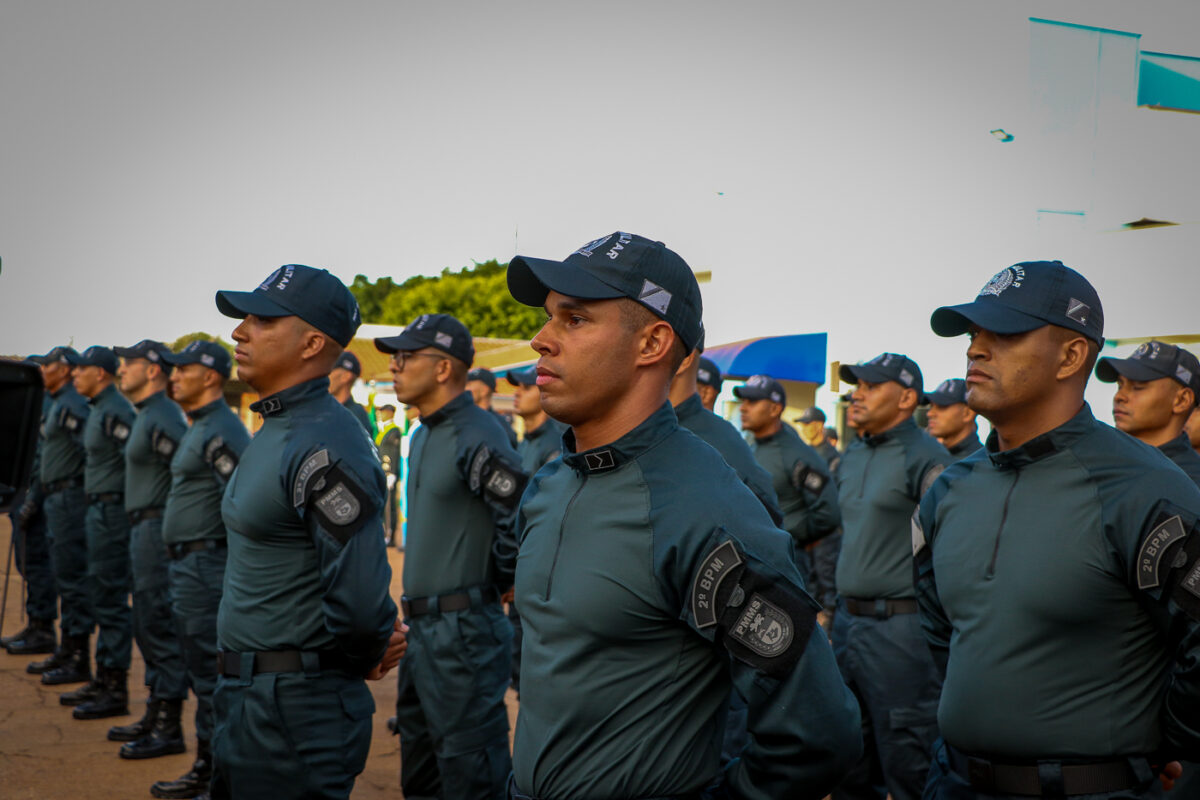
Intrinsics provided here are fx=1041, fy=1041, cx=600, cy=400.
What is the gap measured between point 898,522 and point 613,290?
409 centimetres

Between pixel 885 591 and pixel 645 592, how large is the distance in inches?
148

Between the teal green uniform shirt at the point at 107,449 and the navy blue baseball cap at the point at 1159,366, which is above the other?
the navy blue baseball cap at the point at 1159,366

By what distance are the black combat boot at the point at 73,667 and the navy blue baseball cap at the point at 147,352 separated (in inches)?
96.1

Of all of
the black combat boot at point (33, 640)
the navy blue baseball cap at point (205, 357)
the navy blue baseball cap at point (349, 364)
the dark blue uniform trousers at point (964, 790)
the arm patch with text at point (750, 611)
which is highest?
the navy blue baseball cap at point (205, 357)

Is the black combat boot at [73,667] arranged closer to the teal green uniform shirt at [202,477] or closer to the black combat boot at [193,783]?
the black combat boot at [193,783]

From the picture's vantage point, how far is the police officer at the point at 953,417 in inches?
298

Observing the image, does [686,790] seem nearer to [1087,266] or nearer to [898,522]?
[898,522]

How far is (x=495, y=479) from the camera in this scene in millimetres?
5156

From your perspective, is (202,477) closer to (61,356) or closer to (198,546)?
(198,546)

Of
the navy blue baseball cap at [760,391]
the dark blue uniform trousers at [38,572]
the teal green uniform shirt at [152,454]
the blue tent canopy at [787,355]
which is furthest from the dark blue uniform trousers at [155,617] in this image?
the blue tent canopy at [787,355]

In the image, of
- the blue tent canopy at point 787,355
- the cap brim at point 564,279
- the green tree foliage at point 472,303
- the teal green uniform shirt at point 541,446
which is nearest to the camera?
the cap brim at point 564,279

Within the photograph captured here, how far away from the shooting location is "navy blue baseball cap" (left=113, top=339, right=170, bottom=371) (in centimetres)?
793

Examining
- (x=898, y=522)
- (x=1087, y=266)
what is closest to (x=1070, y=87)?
(x=1087, y=266)

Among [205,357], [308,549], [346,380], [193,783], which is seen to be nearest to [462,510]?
[308,549]
